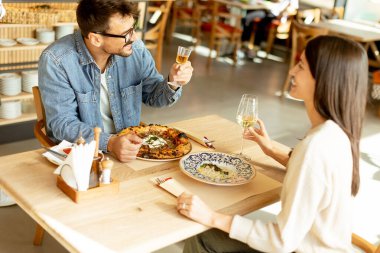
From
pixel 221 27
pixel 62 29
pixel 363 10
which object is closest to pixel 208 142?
pixel 62 29

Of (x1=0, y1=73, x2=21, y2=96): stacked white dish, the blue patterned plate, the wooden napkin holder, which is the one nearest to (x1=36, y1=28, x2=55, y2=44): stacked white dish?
(x1=0, y1=73, x2=21, y2=96): stacked white dish

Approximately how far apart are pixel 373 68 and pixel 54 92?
640 centimetres

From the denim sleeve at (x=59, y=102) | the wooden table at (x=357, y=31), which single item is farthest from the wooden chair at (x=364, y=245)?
the wooden table at (x=357, y=31)

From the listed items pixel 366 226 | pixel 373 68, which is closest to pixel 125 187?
pixel 366 226

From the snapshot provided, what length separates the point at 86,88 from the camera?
228cm

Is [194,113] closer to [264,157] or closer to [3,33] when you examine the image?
[3,33]

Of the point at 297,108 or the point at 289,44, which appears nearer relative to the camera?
the point at 297,108

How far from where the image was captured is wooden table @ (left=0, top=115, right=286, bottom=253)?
1.45 m

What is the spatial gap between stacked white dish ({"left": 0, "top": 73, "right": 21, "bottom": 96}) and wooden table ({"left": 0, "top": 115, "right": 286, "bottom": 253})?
208cm

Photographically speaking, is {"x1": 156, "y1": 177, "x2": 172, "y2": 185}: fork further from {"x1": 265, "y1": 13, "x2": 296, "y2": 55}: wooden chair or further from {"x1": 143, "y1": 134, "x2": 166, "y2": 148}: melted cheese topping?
{"x1": 265, "y1": 13, "x2": 296, "y2": 55}: wooden chair

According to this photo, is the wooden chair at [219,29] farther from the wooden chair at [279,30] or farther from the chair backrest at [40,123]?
the chair backrest at [40,123]

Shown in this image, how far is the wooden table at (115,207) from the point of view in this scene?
1.45 meters

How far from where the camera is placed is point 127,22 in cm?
223

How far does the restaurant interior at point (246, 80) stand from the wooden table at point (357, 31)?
1 cm
